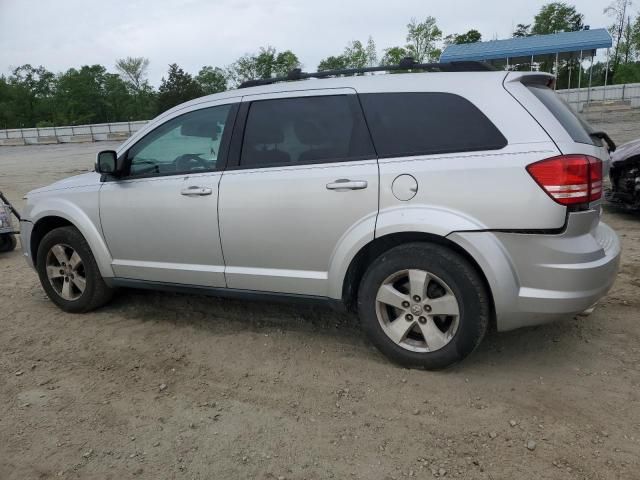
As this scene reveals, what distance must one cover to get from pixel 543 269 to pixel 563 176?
0.51m

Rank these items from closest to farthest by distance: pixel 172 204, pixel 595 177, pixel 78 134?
1. pixel 595 177
2. pixel 172 204
3. pixel 78 134

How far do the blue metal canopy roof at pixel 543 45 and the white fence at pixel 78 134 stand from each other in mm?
26702

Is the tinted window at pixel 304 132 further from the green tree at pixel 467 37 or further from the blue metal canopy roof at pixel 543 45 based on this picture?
the green tree at pixel 467 37

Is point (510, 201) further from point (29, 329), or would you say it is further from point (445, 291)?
point (29, 329)

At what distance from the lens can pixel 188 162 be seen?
3996mm

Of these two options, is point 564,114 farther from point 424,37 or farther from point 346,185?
point 424,37

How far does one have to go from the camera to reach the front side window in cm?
386

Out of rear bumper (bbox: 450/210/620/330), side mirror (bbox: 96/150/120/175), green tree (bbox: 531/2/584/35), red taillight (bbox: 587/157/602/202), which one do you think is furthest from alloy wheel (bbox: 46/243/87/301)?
green tree (bbox: 531/2/584/35)

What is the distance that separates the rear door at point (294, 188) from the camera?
3.28 m

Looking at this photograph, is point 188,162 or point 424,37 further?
point 424,37

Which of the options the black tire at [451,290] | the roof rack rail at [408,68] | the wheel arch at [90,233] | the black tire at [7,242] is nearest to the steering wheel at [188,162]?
the roof rack rail at [408,68]

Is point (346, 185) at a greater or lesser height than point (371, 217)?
greater

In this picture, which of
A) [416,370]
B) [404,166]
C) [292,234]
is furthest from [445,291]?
[292,234]

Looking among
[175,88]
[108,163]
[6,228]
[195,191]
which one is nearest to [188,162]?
[195,191]
